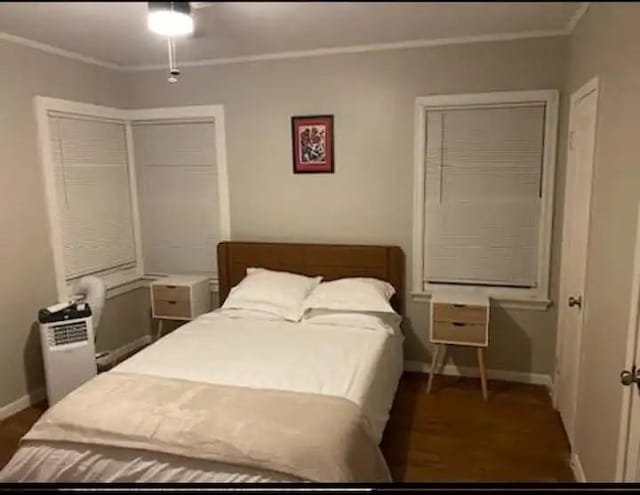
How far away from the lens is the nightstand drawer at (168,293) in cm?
349

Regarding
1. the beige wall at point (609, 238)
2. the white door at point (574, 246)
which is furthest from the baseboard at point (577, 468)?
the white door at point (574, 246)

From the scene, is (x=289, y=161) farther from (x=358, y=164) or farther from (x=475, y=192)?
(x=475, y=192)

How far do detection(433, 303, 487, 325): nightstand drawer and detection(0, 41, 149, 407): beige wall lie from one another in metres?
2.62

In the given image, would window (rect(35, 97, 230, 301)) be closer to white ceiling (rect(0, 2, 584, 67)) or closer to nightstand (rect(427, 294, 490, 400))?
nightstand (rect(427, 294, 490, 400))

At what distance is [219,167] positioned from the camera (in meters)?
3.60

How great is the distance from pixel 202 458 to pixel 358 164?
7.69 feet

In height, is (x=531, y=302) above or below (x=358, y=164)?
below

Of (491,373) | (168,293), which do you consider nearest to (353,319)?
(491,373)

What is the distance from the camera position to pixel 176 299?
3.50 metres

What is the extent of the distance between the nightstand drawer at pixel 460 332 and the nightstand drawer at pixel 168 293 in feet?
6.08

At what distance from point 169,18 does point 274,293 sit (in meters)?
2.50

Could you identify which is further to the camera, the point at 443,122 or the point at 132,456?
the point at 443,122

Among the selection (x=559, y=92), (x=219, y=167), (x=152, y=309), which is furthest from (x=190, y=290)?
(x=559, y=92)

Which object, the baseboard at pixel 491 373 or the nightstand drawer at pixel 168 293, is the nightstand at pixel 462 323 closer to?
the baseboard at pixel 491 373
